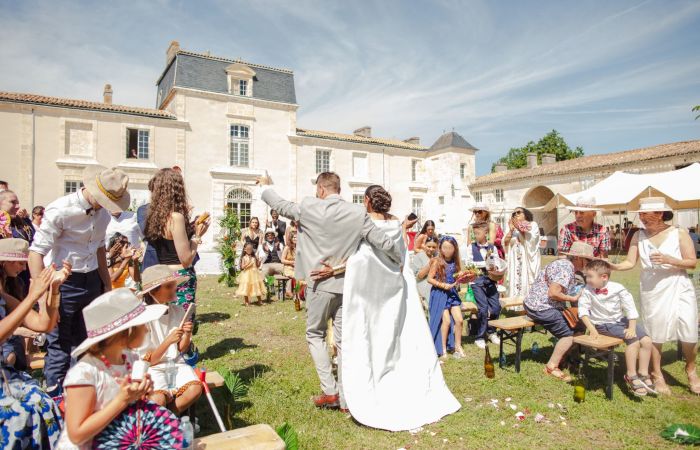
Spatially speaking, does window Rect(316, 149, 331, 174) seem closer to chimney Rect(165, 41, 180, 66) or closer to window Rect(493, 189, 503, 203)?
chimney Rect(165, 41, 180, 66)

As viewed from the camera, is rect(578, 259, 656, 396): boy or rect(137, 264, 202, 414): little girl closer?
rect(137, 264, 202, 414): little girl

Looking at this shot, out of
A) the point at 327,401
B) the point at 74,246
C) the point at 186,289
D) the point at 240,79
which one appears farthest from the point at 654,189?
the point at 240,79

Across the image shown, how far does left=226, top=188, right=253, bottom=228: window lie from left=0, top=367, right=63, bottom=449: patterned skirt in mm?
22295

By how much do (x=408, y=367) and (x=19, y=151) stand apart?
2242 cm

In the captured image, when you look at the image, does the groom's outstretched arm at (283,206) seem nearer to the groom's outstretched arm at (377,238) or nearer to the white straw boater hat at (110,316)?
the groom's outstretched arm at (377,238)

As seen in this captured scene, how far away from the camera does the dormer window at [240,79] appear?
24484 mm

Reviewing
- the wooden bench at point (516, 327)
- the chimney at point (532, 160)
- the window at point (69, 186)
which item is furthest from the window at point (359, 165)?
the wooden bench at point (516, 327)

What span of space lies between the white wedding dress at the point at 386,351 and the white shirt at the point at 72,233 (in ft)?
6.58

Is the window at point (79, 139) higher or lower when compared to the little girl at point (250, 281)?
higher

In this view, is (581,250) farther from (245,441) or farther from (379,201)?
(245,441)

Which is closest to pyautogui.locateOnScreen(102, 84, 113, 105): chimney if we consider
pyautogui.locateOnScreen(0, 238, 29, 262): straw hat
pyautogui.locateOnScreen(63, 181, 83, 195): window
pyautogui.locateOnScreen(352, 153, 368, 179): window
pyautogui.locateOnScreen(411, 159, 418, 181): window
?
pyautogui.locateOnScreen(63, 181, 83, 195): window

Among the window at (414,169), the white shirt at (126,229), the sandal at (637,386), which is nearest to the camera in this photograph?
the sandal at (637,386)

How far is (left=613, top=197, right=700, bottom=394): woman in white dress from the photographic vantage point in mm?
4297

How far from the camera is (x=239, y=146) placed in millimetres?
24484
